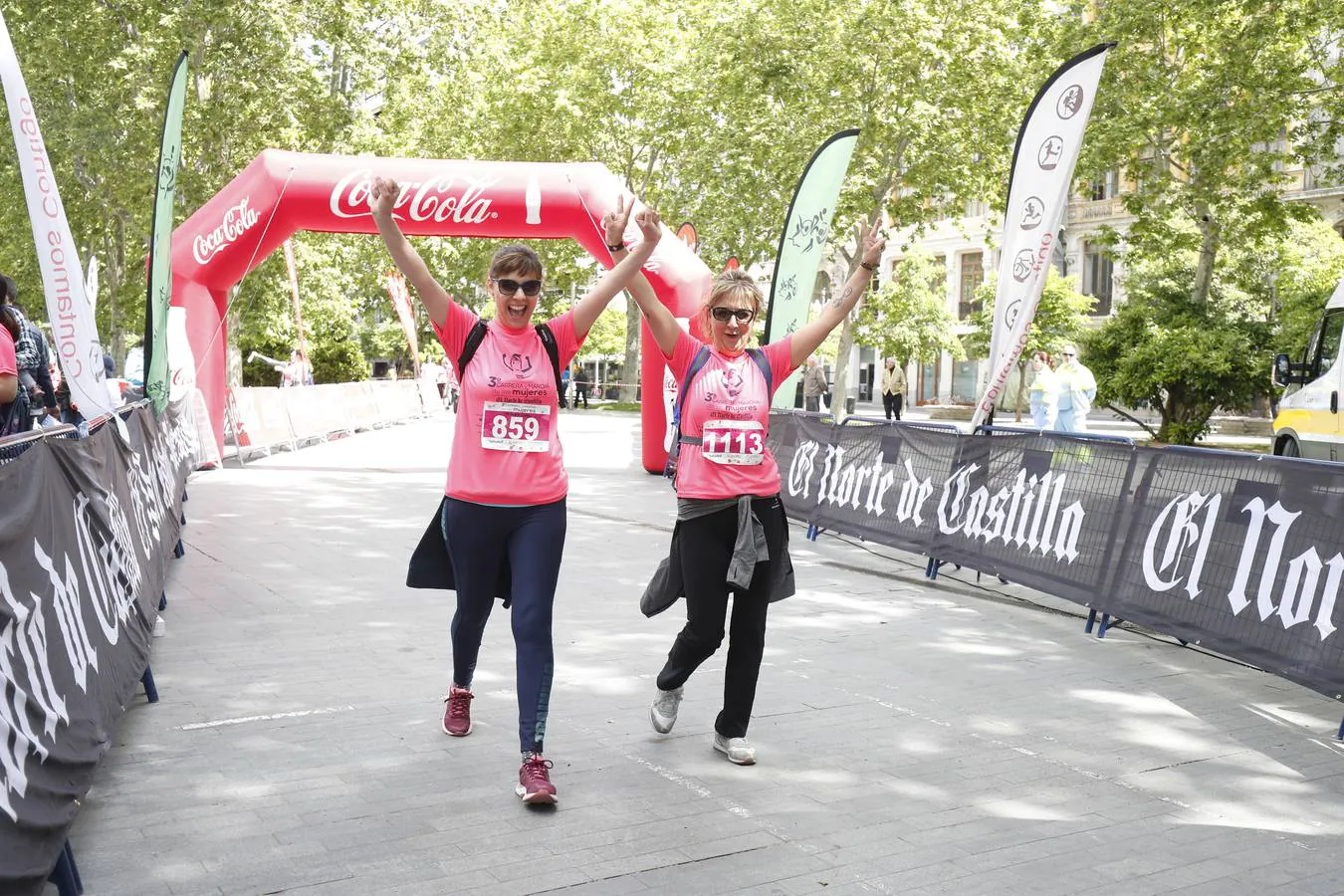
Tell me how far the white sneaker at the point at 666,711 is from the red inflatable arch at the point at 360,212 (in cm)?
1109

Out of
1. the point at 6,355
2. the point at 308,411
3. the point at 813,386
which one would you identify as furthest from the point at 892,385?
the point at 6,355

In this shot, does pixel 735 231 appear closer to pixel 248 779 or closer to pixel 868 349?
pixel 248 779

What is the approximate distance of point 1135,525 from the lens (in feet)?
25.9

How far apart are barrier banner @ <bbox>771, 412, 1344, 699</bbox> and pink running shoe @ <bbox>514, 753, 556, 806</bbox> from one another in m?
3.60

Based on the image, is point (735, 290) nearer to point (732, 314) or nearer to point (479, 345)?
point (732, 314)

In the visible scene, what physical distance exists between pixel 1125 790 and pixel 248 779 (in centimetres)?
325

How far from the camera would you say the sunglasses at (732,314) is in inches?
204

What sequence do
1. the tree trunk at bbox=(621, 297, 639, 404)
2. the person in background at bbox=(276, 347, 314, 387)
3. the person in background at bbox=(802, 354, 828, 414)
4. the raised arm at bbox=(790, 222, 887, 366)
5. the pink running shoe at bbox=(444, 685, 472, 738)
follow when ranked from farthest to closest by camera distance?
the tree trunk at bbox=(621, 297, 639, 404) < the person in background at bbox=(276, 347, 314, 387) < the person in background at bbox=(802, 354, 828, 414) < the pink running shoe at bbox=(444, 685, 472, 738) < the raised arm at bbox=(790, 222, 887, 366)

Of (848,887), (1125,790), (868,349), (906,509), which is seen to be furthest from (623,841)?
(868,349)

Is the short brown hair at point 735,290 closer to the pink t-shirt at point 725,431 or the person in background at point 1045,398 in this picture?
the pink t-shirt at point 725,431

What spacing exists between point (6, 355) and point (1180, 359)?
21.6m

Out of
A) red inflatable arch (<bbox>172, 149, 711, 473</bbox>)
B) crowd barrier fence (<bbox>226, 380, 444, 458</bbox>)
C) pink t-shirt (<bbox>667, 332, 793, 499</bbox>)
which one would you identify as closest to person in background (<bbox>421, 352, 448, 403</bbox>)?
crowd barrier fence (<bbox>226, 380, 444, 458</bbox>)

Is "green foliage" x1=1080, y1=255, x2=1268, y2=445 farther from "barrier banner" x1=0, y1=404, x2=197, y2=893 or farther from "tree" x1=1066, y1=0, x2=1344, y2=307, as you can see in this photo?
"barrier banner" x1=0, y1=404, x2=197, y2=893

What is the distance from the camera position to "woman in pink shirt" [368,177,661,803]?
4805 millimetres
